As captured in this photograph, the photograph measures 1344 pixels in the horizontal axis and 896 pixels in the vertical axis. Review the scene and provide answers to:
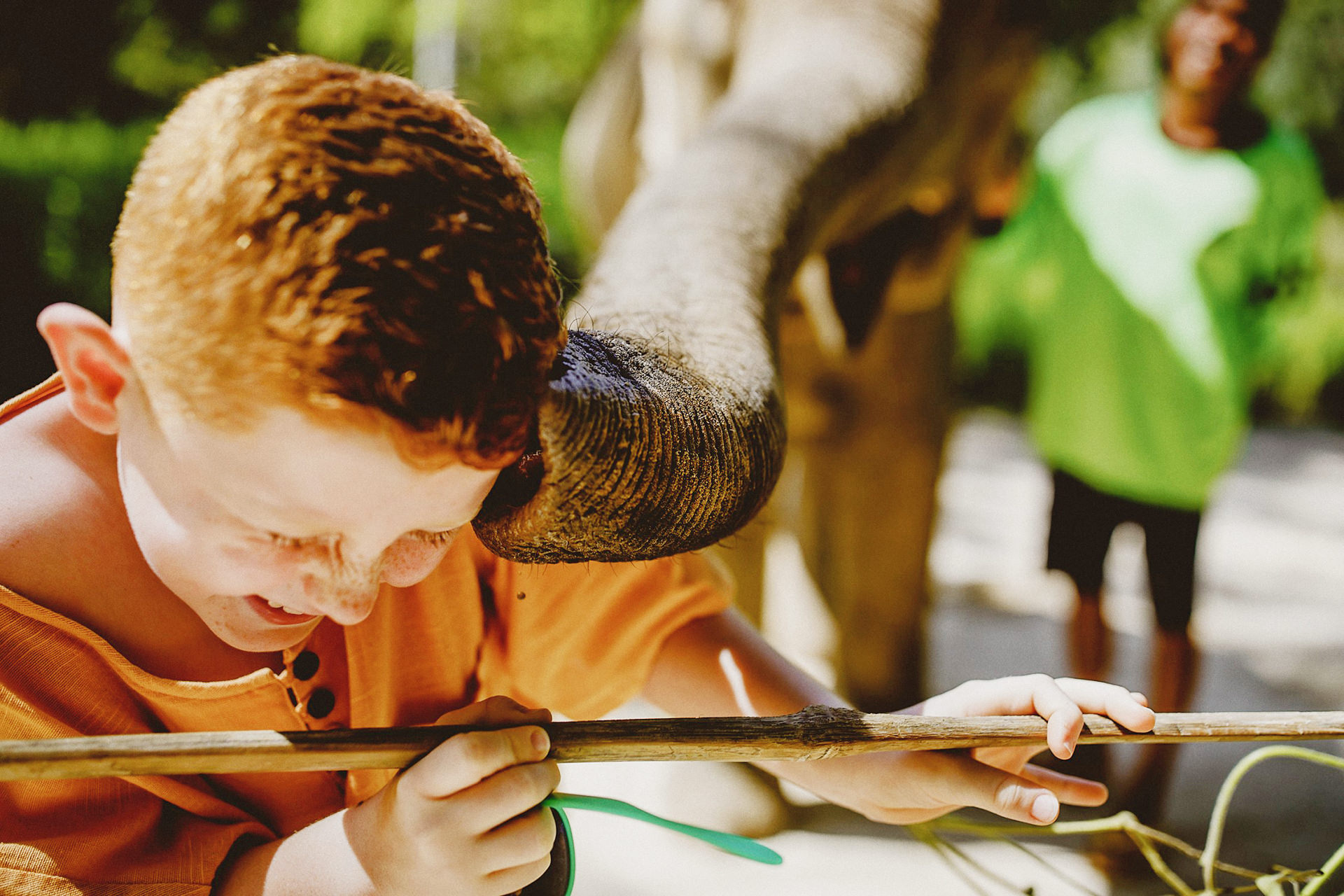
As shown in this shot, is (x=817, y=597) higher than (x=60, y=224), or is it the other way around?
(x=60, y=224)

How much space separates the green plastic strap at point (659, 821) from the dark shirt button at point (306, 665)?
16 cm

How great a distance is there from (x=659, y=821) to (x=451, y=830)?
11 centimetres

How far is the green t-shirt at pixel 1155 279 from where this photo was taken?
151 cm

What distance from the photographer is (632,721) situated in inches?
18.6

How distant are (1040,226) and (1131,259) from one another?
157mm

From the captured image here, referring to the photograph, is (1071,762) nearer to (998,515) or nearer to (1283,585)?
(1283,585)

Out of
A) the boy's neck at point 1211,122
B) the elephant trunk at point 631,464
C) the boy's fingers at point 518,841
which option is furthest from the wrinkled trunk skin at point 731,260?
the boy's neck at point 1211,122

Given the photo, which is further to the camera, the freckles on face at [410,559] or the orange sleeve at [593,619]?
the orange sleeve at [593,619]

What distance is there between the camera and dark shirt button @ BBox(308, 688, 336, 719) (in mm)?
607

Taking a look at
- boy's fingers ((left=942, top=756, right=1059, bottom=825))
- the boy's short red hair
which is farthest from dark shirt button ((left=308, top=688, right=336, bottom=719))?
boy's fingers ((left=942, top=756, right=1059, bottom=825))

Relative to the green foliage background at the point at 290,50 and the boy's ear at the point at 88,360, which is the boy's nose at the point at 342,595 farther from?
the green foliage background at the point at 290,50

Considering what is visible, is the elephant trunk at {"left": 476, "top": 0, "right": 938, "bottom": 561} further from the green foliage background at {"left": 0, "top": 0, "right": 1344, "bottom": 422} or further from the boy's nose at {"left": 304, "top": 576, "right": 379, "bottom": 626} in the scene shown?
the green foliage background at {"left": 0, "top": 0, "right": 1344, "bottom": 422}

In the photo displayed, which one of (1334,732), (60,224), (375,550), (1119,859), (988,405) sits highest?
(375,550)

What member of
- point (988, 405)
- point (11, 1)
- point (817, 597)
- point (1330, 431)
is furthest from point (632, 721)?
point (11, 1)
